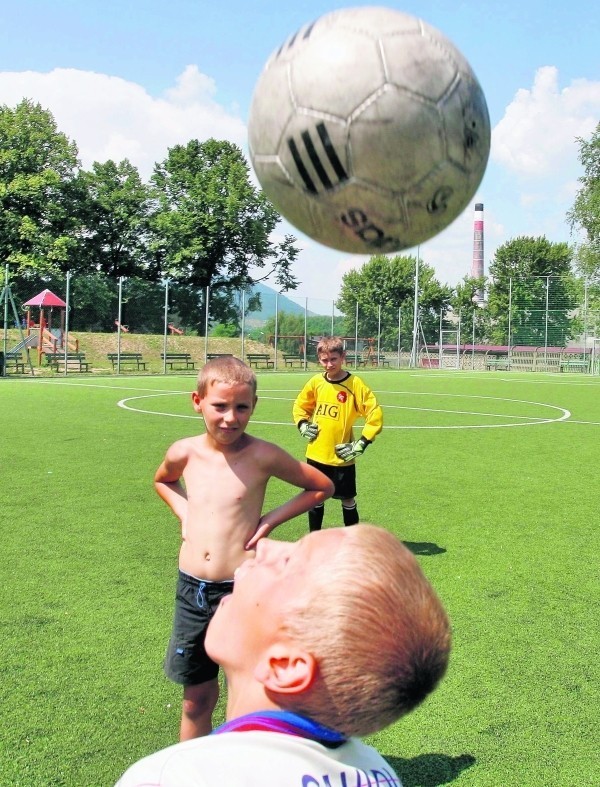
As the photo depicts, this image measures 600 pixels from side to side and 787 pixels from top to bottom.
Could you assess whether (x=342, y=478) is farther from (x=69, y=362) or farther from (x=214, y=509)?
(x=69, y=362)

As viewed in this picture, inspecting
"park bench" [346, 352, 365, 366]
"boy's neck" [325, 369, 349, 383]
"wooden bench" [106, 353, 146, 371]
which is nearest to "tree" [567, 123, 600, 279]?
"park bench" [346, 352, 365, 366]

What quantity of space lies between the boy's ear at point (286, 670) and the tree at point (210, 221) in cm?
5773

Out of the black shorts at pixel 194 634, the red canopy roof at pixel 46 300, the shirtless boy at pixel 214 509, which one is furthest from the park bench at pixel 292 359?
the black shorts at pixel 194 634

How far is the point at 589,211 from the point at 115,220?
3358cm

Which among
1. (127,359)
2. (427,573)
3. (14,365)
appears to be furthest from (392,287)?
(427,573)

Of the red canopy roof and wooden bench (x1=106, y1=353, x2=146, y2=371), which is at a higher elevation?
the red canopy roof

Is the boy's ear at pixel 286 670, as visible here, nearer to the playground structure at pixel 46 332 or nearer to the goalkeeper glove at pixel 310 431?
the goalkeeper glove at pixel 310 431

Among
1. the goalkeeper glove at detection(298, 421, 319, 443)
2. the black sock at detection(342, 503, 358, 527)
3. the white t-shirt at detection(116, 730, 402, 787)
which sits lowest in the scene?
the black sock at detection(342, 503, 358, 527)

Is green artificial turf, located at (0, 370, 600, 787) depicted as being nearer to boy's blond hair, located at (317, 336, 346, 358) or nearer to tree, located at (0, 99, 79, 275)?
boy's blond hair, located at (317, 336, 346, 358)

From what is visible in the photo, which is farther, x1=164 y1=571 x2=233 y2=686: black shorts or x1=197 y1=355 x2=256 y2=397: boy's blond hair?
x1=197 y1=355 x2=256 y2=397: boy's blond hair

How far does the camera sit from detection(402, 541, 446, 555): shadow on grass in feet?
23.1

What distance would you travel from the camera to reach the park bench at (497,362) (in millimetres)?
56847

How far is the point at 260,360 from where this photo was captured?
45.8 meters

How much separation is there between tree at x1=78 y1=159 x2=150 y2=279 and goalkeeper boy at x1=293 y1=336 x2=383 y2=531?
52236 millimetres
